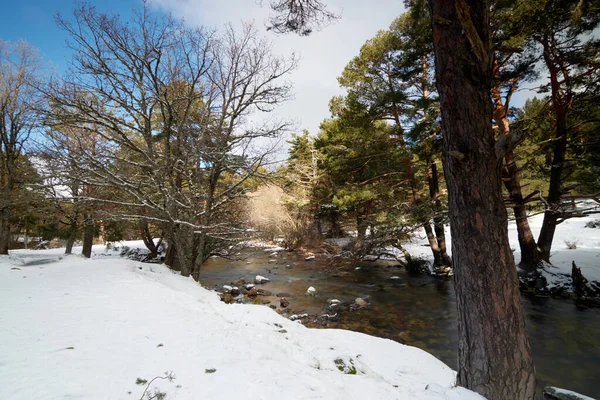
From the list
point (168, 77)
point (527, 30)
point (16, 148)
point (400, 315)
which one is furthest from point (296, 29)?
point (16, 148)

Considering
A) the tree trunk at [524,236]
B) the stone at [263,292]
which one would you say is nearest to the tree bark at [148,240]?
the stone at [263,292]

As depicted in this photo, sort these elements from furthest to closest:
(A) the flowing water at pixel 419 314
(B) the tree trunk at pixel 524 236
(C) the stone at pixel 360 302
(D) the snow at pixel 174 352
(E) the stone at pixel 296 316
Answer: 1. (C) the stone at pixel 360 302
2. (B) the tree trunk at pixel 524 236
3. (E) the stone at pixel 296 316
4. (A) the flowing water at pixel 419 314
5. (D) the snow at pixel 174 352

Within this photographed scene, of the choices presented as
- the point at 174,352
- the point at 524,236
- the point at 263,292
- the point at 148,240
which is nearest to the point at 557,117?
the point at 524,236

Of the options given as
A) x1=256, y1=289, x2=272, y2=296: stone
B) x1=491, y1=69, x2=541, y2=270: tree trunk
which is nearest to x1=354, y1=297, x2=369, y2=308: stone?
x1=256, y1=289, x2=272, y2=296: stone

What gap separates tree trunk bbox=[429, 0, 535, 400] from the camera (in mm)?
2547

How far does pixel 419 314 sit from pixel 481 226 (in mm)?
6991

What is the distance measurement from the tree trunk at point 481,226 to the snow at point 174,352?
1.60 feet

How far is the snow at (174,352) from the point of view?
7.81 ft

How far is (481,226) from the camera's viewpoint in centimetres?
259

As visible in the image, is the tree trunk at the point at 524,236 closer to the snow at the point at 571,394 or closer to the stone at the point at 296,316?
the snow at the point at 571,394

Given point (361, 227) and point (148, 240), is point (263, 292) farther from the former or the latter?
point (148, 240)

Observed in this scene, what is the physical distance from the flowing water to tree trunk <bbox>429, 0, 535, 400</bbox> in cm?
361

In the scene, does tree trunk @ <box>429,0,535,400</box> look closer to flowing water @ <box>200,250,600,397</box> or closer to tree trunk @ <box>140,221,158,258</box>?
flowing water @ <box>200,250,600,397</box>

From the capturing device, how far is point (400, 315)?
8352mm
